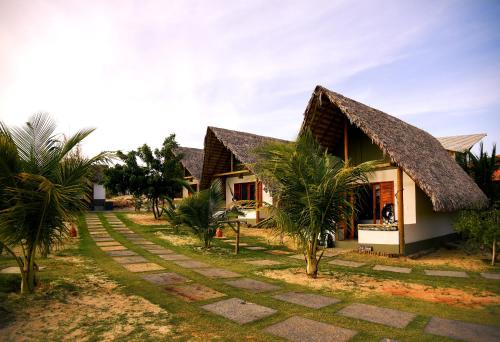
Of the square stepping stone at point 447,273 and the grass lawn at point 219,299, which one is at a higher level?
the grass lawn at point 219,299

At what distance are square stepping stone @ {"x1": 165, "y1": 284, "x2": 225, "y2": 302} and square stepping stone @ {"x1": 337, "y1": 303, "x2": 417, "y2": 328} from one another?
6.08 feet

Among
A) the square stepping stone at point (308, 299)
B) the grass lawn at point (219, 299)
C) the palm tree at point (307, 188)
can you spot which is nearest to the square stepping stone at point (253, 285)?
the grass lawn at point (219, 299)

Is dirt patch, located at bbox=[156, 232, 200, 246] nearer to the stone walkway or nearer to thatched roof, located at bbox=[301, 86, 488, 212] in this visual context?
the stone walkway

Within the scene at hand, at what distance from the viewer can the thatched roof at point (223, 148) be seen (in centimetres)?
1544

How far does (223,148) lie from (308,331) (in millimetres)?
14643

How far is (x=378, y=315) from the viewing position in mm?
4168

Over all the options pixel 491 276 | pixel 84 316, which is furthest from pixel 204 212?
pixel 491 276

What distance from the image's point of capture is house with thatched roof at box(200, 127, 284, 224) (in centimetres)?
1593

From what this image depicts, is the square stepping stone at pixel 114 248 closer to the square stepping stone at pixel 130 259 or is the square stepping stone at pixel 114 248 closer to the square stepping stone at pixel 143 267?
Result: the square stepping stone at pixel 130 259

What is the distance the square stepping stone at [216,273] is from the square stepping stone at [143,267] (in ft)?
2.83

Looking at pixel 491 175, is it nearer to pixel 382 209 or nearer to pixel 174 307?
pixel 382 209

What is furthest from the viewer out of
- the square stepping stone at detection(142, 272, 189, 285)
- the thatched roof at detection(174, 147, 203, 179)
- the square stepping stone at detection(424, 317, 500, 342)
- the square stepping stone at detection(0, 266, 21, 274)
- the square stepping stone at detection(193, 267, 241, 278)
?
the thatched roof at detection(174, 147, 203, 179)

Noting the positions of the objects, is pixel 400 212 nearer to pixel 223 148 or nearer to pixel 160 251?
pixel 160 251

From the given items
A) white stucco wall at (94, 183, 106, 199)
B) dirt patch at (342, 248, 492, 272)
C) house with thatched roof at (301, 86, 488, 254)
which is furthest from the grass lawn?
white stucco wall at (94, 183, 106, 199)
